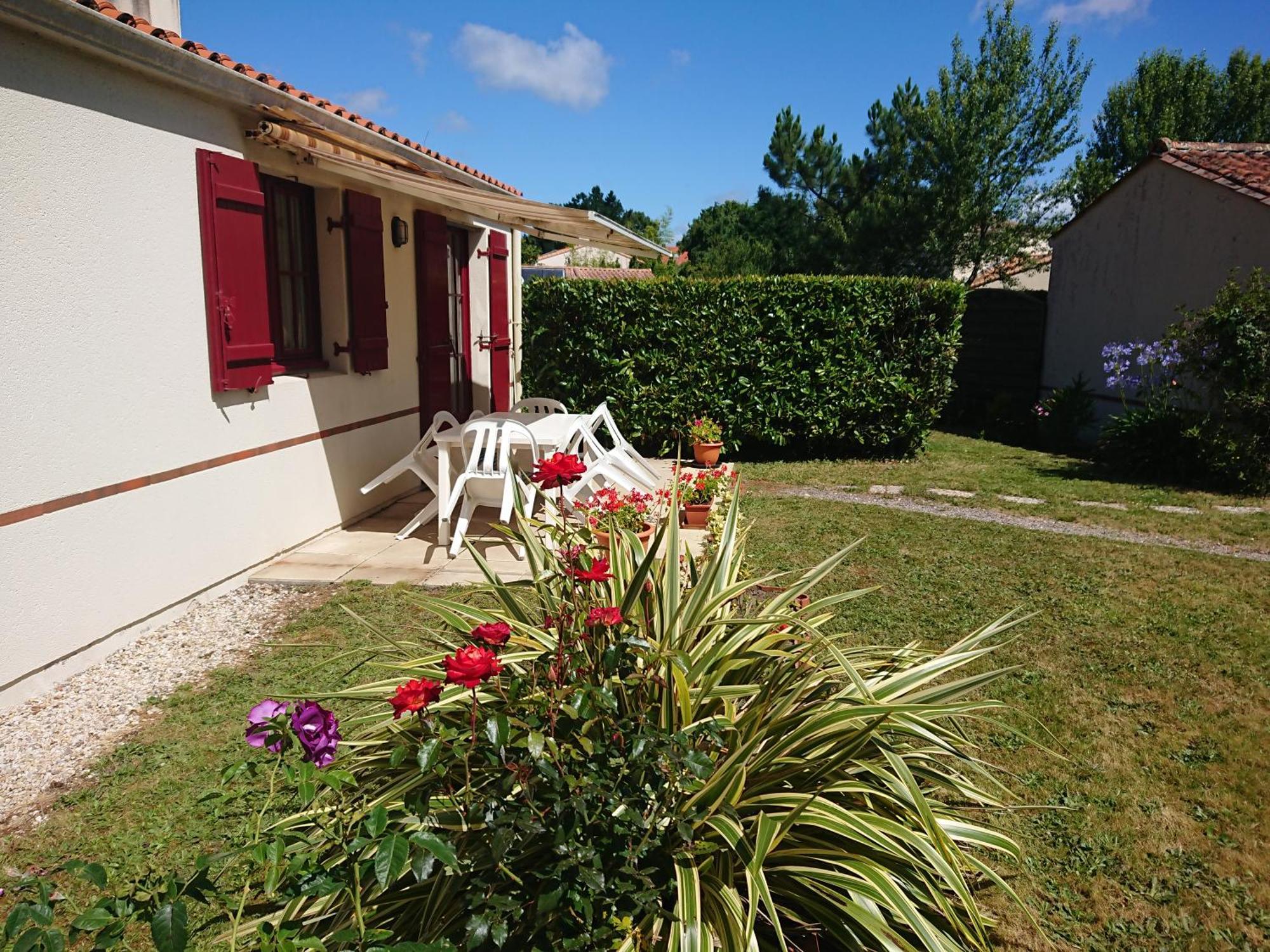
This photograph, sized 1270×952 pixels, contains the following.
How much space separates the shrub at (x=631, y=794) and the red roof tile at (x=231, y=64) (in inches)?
139

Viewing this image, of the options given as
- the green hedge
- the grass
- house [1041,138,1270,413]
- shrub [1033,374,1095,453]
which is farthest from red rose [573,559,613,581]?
shrub [1033,374,1095,453]

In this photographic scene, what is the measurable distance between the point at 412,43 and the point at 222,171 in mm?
48459

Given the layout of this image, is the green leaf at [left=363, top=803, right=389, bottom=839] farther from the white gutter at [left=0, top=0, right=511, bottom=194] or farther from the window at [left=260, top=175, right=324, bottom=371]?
the window at [left=260, top=175, right=324, bottom=371]

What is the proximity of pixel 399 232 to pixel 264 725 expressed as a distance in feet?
22.6

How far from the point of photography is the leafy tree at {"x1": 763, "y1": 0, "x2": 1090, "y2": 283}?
22.2 metres

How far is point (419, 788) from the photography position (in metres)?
2.37

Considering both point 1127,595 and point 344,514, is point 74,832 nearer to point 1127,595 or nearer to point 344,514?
point 344,514

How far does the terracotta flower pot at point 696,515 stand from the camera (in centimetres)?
740

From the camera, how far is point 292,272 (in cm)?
663

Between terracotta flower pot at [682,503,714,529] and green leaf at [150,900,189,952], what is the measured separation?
19.4 ft

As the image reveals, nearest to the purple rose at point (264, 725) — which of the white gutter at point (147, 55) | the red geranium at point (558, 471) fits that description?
the red geranium at point (558, 471)

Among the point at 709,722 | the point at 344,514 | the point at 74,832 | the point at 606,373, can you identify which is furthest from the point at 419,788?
the point at 606,373

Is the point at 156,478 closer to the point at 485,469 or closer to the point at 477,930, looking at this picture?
the point at 485,469

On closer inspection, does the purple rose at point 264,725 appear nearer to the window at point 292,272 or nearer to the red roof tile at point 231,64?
the red roof tile at point 231,64
